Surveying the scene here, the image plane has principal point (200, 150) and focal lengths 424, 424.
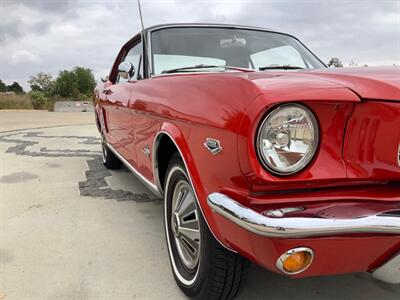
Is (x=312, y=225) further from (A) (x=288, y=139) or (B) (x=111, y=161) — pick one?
(B) (x=111, y=161)

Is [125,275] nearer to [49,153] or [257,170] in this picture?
[257,170]

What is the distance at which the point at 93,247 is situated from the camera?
283cm

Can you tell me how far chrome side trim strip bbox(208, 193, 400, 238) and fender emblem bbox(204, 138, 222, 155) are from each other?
1.04 ft

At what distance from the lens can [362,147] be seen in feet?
5.16

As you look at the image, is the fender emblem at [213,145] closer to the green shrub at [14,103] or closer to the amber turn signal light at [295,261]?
the amber turn signal light at [295,261]

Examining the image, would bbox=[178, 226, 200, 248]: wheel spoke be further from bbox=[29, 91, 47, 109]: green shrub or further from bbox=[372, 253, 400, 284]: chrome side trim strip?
bbox=[29, 91, 47, 109]: green shrub

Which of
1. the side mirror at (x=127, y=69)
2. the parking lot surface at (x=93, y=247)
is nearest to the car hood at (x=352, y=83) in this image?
the parking lot surface at (x=93, y=247)

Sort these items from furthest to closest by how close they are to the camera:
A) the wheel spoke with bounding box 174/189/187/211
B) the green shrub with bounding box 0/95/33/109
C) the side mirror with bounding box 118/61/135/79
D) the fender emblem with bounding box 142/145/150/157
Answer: the green shrub with bounding box 0/95/33/109
the side mirror with bounding box 118/61/135/79
the fender emblem with bounding box 142/145/150/157
the wheel spoke with bounding box 174/189/187/211

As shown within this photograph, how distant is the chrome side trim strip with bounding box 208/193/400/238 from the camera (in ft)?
4.66

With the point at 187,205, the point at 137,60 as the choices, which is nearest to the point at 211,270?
the point at 187,205

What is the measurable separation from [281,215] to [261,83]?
509mm

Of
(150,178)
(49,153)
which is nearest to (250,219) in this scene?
(150,178)

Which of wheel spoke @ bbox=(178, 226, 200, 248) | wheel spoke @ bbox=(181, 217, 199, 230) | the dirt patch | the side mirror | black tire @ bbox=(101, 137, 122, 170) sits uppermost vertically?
the side mirror

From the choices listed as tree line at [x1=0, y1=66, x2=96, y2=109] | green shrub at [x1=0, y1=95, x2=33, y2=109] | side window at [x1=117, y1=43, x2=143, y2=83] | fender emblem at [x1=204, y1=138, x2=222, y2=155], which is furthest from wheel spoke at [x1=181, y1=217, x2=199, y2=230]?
tree line at [x1=0, y1=66, x2=96, y2=109]
